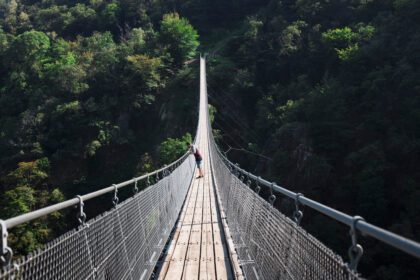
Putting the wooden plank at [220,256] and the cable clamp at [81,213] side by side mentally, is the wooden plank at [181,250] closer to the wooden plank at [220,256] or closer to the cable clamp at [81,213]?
the wooden plank at [220,256]

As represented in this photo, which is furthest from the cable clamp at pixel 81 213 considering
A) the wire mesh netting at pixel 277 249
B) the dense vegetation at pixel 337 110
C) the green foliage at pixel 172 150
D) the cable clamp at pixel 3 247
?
the green foliage at pixel 172 150

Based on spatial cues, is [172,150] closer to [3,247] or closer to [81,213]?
[81,213]

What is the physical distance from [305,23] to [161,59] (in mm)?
11046

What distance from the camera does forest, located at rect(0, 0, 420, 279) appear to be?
19031 millimetres

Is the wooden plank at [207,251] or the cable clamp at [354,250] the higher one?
the cable clamp at [354,250]

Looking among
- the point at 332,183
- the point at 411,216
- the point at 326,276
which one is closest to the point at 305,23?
the point at 332,183

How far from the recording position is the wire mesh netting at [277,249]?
1734 mm

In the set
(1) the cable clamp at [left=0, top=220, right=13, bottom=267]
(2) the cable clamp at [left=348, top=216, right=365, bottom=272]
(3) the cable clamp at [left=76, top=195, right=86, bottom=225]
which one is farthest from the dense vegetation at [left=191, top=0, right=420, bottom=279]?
(1) the cable clamp at [left=0, top=220, right=13, bottom=267]

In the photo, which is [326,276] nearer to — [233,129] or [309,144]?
[309,144]

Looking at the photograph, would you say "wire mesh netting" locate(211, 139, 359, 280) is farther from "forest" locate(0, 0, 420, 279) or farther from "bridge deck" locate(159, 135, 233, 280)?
"forest" locate(0, 0, 420, 279)

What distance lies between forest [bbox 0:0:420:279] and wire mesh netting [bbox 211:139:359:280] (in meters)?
12.6

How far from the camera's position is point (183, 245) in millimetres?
5473

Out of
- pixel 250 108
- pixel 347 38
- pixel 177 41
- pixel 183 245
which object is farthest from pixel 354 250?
pixel 177 41

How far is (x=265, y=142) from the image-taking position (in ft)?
89.4
